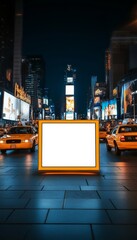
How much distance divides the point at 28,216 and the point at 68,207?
0.85 meters

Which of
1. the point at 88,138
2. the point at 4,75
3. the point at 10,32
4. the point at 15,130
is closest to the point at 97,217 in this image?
the point at 88,138

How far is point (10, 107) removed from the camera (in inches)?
3634

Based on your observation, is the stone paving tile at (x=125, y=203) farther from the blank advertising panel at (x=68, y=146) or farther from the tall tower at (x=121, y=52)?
the tall tower at (x=121, y=52)

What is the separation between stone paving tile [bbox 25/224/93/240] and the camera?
448 centimetres

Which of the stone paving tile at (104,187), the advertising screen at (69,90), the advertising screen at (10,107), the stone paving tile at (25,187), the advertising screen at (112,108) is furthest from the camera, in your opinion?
the advertising screen at (69,90)

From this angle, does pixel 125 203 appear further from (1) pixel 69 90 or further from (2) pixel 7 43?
(1) pixel 69 90

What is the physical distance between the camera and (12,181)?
29.5 ft

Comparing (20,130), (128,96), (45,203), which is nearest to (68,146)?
(45,203)

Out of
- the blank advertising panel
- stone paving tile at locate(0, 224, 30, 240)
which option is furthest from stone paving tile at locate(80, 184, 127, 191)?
stone paving tile at locate(0, 224, 30, 240)

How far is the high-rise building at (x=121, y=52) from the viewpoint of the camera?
179500 millimetres

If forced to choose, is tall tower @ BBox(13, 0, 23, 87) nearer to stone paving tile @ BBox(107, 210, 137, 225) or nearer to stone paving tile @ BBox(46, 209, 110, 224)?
stone paving tile @ BBox(46, 209, 110, 224)

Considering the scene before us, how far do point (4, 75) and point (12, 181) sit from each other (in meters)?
138

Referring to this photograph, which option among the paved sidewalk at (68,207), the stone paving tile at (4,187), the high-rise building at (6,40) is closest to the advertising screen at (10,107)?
the high-rise building at (6,40)

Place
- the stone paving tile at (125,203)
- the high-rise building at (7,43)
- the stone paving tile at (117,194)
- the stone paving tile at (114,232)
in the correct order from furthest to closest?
the high-rise building at (7,43) < the stone paving tile at (117,194) < the stone paving tile at (125,203) < the stone paving tile at (114,232)
